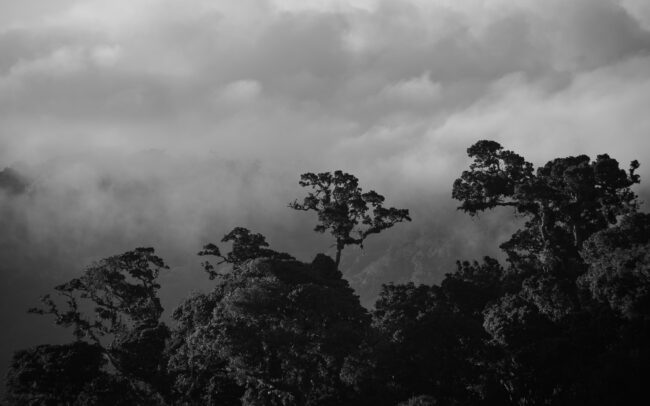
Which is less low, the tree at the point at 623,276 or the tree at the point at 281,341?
the tree at the point at 281,341

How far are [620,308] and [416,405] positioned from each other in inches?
447

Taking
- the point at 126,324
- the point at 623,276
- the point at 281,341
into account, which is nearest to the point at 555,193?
the point at 623,276

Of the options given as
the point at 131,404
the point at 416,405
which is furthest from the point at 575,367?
the point at 131,404

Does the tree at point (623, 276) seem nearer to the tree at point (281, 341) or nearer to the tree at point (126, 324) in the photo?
the tree at point (281, 341)

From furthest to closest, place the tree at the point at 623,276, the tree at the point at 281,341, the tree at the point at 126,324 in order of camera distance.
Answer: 1. the tree at the point at 126,324
2. the tree at the point at 281,341
3. the tree at the point at 623,276

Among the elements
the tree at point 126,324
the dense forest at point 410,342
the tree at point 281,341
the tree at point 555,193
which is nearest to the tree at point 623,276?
the dense forest at point 410,342

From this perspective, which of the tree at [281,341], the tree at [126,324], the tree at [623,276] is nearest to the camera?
the tree at [623,276]

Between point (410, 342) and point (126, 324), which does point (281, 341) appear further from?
point (126, 324)

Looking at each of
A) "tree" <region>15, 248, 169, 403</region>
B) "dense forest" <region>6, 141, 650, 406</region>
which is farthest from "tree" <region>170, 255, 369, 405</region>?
"tree" <region>15, 248, 169, 403</region>

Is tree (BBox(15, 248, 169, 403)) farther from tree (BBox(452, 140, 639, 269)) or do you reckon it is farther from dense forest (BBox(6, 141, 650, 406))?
tree (BBox(452, 140, 639, 269))

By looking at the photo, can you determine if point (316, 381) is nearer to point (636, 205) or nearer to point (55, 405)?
point (55, 405)

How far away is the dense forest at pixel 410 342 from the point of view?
93.8ft

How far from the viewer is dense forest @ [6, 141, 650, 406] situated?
28.6 meters

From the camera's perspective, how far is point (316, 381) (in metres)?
29.9
